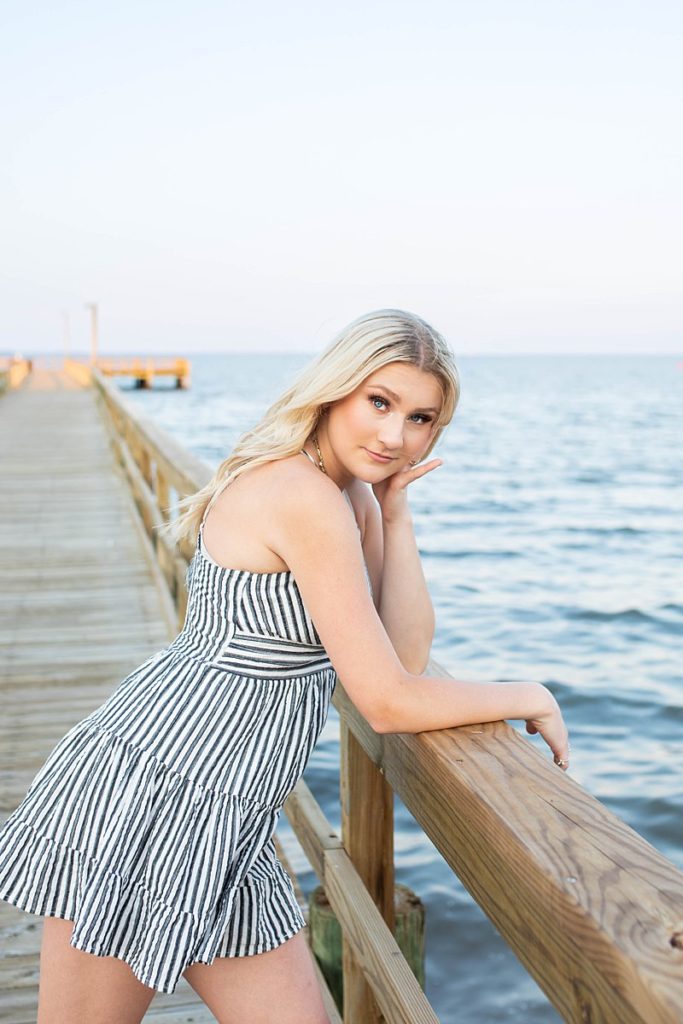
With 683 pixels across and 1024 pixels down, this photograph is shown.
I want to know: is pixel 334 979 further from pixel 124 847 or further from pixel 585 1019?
pixel 585 1019

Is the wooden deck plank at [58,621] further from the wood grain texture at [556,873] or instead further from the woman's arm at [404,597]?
the wood grain texture at [556,873]

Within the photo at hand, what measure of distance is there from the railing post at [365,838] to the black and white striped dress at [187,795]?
0.36 meters

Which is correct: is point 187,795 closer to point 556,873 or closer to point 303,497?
point 303,497

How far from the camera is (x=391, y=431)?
5.33ft

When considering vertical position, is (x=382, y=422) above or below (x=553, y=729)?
above

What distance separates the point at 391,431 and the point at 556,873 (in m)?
0.77

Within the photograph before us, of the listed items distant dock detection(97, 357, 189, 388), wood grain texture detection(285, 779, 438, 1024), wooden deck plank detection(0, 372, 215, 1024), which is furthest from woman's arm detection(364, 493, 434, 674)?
distant dock detection(97, 357, 189, 388)

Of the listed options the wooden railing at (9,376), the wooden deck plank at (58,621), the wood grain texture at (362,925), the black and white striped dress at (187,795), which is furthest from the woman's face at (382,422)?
the wooden railing at (9,376)

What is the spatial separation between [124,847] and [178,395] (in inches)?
2454

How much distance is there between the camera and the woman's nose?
1.62 metres

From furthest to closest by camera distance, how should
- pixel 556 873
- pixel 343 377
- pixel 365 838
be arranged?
pixel 365 838 < pixel 343 377 < pixel 556 873

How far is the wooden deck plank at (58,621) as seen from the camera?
8.60ft

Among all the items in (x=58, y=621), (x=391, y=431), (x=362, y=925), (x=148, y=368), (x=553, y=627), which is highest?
(x=391, y=431)

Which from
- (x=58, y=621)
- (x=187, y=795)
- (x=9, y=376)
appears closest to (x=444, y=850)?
(x=187, y=795)
